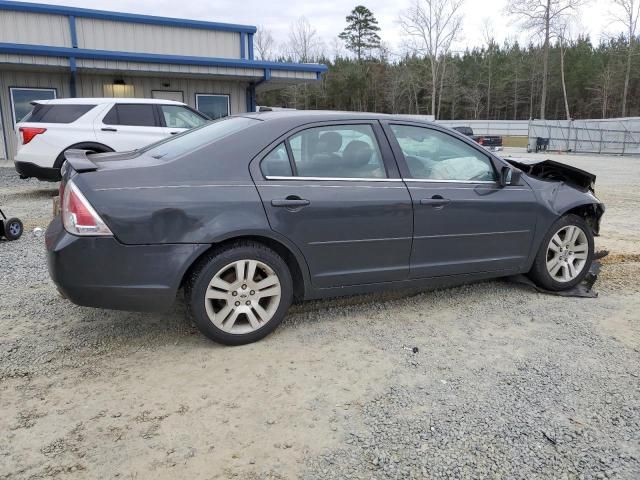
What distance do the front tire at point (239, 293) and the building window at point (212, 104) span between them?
14483 millimetres

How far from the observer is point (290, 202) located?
336cm

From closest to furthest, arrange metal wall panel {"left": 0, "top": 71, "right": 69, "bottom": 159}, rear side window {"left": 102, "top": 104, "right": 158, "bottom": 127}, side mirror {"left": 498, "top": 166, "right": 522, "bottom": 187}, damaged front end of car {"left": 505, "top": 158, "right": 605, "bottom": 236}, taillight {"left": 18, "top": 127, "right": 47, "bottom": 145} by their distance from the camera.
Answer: side mirror {"left": 498, "top": 166, "right": 522, "bottom": 187}, damaged front end of car {"left": 505, "top": 158, "right": 605, "bottom": 236}, taillight {"left": 18, "top": 127, "right": 47, "bottom": 145}, rear side window {"left": 102, "top": 104, "right": 158, "bottom": 127}, metal wall panel {"left": 0, "top": 71, "right": 69, "bottom": 159}

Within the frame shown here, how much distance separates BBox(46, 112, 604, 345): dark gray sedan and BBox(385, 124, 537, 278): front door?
0.4 inches

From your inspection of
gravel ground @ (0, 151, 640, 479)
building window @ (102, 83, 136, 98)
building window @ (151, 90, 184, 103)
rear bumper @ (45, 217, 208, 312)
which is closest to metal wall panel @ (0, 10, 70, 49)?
building window @ (102, 83, 136, 98)

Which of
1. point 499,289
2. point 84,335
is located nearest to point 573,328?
point 499,289

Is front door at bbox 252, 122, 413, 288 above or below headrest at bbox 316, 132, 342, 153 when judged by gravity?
below

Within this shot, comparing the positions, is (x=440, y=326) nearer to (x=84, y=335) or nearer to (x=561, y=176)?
(x=561, y=176)

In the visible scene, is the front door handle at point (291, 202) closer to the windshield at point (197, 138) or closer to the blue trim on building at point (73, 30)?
the windshield at point (197, 138)

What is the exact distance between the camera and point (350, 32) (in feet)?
221

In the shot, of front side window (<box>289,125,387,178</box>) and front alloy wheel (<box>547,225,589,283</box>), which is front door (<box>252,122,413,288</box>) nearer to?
front side window (<box>289,125,387,178</box>)

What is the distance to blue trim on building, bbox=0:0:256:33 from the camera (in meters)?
15.0

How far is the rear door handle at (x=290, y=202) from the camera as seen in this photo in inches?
131

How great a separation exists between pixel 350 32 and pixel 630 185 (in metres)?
60.5

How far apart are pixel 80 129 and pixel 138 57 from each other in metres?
6.70
